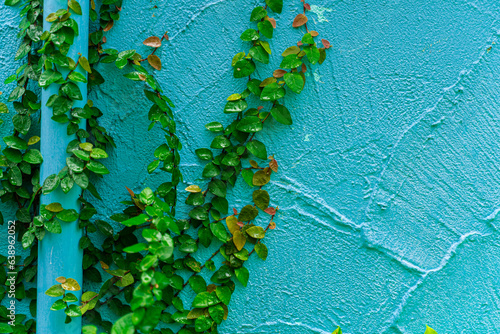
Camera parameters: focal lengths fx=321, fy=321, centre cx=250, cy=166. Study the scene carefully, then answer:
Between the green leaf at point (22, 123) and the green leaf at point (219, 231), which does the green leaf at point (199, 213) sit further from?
the green leaf at point (22, 123)

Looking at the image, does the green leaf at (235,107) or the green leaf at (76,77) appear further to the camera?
the green leaf at (235,107)

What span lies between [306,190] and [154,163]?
1.70 ft

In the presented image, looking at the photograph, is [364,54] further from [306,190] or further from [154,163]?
[154,163]

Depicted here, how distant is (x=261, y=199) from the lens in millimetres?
1098

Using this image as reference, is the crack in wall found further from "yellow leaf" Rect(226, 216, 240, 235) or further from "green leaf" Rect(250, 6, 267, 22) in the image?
"green leaf" Rect(250, 6, 267, 22)

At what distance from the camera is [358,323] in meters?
1.12

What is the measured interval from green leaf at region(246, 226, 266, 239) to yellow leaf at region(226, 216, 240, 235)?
4cm

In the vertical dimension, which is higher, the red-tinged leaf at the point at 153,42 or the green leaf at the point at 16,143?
the red-tinged leaf at the point at 153,42

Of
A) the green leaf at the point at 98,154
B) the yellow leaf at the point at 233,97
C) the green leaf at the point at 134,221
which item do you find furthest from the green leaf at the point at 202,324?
the yellow leaf at the point at 233,97

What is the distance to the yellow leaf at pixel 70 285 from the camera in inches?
37.6

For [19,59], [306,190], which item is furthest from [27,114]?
[306,190]

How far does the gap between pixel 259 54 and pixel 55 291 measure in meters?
0.96

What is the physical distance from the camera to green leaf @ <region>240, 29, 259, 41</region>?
105cm

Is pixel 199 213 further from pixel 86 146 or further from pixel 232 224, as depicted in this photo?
pixel 86 146
